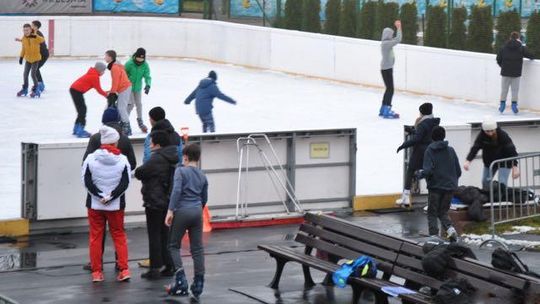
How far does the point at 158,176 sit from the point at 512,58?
15246mm

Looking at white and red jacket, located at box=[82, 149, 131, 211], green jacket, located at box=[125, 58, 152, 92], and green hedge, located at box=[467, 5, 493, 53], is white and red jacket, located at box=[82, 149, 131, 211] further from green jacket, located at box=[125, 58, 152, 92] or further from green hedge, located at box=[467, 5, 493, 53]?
green hedge, located at box=[467, 5, 493, 53]

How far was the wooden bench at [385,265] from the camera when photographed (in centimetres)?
1010

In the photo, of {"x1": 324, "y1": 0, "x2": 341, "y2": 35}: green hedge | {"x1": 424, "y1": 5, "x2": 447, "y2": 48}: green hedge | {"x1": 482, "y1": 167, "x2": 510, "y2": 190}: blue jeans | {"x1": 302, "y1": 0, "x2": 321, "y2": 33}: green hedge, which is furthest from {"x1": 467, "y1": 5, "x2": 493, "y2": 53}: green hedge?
{"x1": 482, "y1": 167, "x2": 510, "y2": 190}: blue jeans

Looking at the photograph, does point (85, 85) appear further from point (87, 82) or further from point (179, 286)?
point (179, 286)

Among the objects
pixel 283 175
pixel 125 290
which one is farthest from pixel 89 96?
pixel 125 290

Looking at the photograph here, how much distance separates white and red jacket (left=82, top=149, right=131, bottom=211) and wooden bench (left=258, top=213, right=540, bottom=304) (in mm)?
1454

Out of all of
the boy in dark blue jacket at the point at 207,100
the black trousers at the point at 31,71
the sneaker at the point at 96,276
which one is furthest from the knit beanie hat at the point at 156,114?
the black trousers at the point at 31,71

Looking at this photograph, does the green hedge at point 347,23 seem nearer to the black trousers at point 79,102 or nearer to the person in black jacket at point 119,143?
the black trousers at point 79,102

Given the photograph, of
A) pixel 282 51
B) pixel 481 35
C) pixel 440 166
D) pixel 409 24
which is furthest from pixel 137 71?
pixel 409 24

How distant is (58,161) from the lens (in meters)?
15.3

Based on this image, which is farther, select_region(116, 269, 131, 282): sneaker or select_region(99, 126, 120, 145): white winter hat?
select_region(116, 269, 131, 282): sneaker

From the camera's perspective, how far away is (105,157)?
40.8 feet

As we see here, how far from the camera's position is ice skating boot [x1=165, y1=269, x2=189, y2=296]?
11969 millimetres

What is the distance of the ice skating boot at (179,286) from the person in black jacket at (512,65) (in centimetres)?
1584
